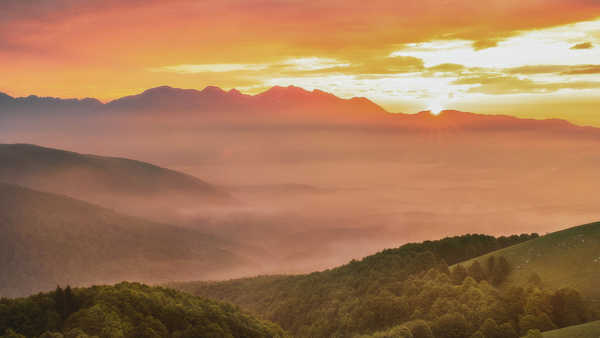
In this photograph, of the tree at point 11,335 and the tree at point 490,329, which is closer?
the tree at point 11,335

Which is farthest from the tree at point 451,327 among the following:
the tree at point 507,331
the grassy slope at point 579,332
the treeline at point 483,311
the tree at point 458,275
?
the tree at point 458,275

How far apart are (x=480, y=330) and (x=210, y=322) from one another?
3632 centimetres

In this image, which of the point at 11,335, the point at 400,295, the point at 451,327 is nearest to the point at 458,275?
the point at 400,295

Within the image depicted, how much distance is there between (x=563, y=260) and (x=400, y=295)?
30.6 m

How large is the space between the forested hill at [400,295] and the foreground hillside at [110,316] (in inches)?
1107

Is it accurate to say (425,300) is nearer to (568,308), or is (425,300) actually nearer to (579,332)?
(568,308)

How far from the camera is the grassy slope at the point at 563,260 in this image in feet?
269

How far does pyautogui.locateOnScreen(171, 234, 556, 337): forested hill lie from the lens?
81750mm

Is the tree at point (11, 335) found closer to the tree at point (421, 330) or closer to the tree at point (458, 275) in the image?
A: the tree at point (421, 330)

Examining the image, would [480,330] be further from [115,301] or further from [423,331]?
[115,301]

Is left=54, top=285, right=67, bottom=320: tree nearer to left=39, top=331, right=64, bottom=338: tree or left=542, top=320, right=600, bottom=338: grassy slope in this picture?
left=39, top=331, right=64, bottom=338: tree

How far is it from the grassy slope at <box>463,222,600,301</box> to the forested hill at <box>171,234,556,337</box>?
4.55m

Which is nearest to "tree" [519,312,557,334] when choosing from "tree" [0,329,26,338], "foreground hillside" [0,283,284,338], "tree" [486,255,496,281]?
"tree" [486,255,496,281]

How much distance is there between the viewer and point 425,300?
93562 millimetres
